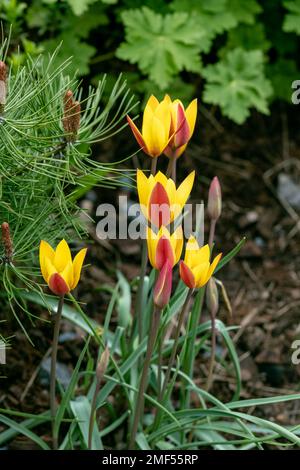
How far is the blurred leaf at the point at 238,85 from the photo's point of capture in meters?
3.05

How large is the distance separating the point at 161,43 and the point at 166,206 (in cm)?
134

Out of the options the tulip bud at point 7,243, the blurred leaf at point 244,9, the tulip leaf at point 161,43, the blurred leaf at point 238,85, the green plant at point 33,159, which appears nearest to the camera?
the tulip bud at point 7,243

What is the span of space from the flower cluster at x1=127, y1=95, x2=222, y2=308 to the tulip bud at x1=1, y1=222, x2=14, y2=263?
0.30 meters

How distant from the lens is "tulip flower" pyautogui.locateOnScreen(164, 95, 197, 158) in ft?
6.19

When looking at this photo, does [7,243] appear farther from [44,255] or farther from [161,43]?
[161,43]

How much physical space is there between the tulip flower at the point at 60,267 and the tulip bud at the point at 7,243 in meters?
0.09

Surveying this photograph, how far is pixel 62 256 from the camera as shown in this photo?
69.3 inches

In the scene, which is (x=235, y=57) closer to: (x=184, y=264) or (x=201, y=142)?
(x=201, y=142)

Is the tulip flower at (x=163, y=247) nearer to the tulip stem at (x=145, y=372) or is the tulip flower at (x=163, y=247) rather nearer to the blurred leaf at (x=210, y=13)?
the tulip stem at (x=145, y=372)

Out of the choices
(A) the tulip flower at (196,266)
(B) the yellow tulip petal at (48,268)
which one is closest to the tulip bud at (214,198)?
(A) the tulip flower at (196,266)

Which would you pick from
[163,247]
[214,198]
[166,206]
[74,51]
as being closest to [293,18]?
[74,51]

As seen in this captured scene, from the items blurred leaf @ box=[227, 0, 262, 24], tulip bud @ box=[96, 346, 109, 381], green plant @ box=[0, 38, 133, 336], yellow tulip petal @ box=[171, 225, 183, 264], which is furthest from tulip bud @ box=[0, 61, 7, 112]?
blurred leaf @ box=[227, 0, 262, 24]
